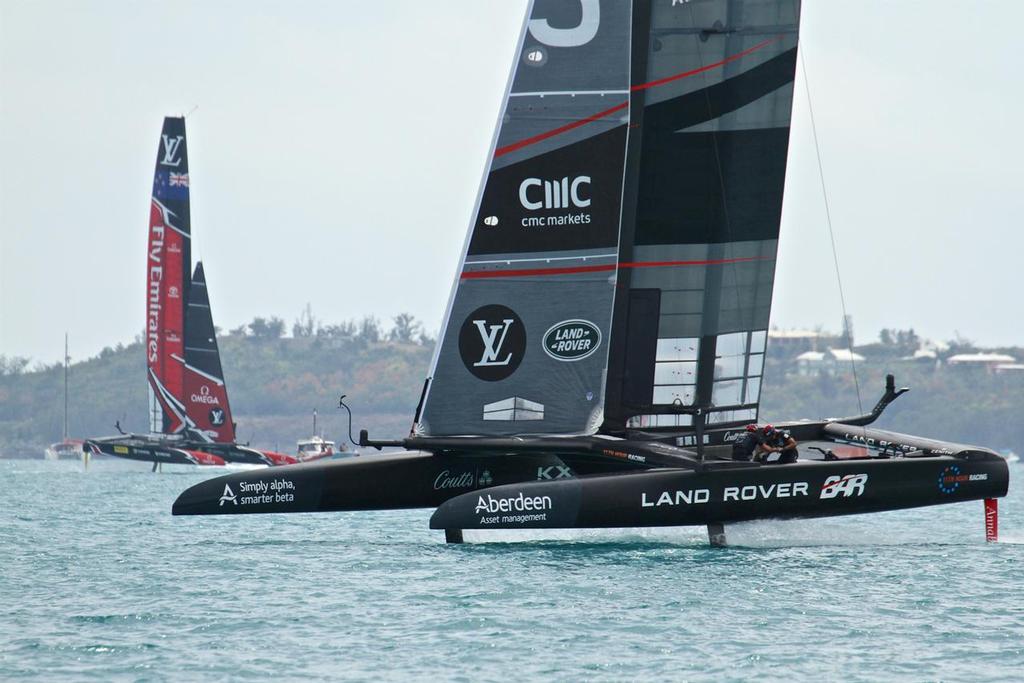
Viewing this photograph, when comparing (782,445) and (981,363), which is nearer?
(782,445)

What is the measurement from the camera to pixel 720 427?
15.3 meters

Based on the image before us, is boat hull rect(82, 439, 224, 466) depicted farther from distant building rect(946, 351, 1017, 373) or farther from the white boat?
distant building rect(946, 351, 1017, 373)

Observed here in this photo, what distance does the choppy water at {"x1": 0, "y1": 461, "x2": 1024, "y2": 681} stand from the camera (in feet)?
28.2

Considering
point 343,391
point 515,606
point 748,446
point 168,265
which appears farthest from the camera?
point 343,391

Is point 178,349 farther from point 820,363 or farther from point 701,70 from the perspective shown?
point 820,363

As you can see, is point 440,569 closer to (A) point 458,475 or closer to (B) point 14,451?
(A) point 458,475

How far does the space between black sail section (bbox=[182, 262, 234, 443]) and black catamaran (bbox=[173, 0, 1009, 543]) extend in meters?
26.8

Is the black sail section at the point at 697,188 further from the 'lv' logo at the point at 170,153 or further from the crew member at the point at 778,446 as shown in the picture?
the 'lv' logo at the point at 170,153

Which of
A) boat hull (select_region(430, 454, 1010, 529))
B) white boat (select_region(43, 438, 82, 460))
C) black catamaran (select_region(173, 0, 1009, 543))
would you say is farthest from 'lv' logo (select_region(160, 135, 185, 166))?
white boat (select_region(43, 438, 82, 460))

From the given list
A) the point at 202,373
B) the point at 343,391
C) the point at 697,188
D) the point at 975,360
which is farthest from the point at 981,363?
the point at 697,188

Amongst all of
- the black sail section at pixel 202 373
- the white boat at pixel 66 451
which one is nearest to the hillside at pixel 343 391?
the white boat at pixel 66 451

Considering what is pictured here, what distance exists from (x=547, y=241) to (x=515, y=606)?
4.56 m

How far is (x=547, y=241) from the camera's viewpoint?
1410 centimetres

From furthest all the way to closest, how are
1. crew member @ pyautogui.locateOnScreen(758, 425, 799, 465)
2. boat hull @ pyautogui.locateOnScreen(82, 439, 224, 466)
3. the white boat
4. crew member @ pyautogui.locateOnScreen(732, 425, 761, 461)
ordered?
the white boat, boat hull @ pyautogui.locateOnScreen(82, 439, 224, 466), crew member @ pyautogui.locateOnScreen(732, 425, 761, 461), crew member @ pyautogui.locateOnScreen(758, 425, 799, 465)
